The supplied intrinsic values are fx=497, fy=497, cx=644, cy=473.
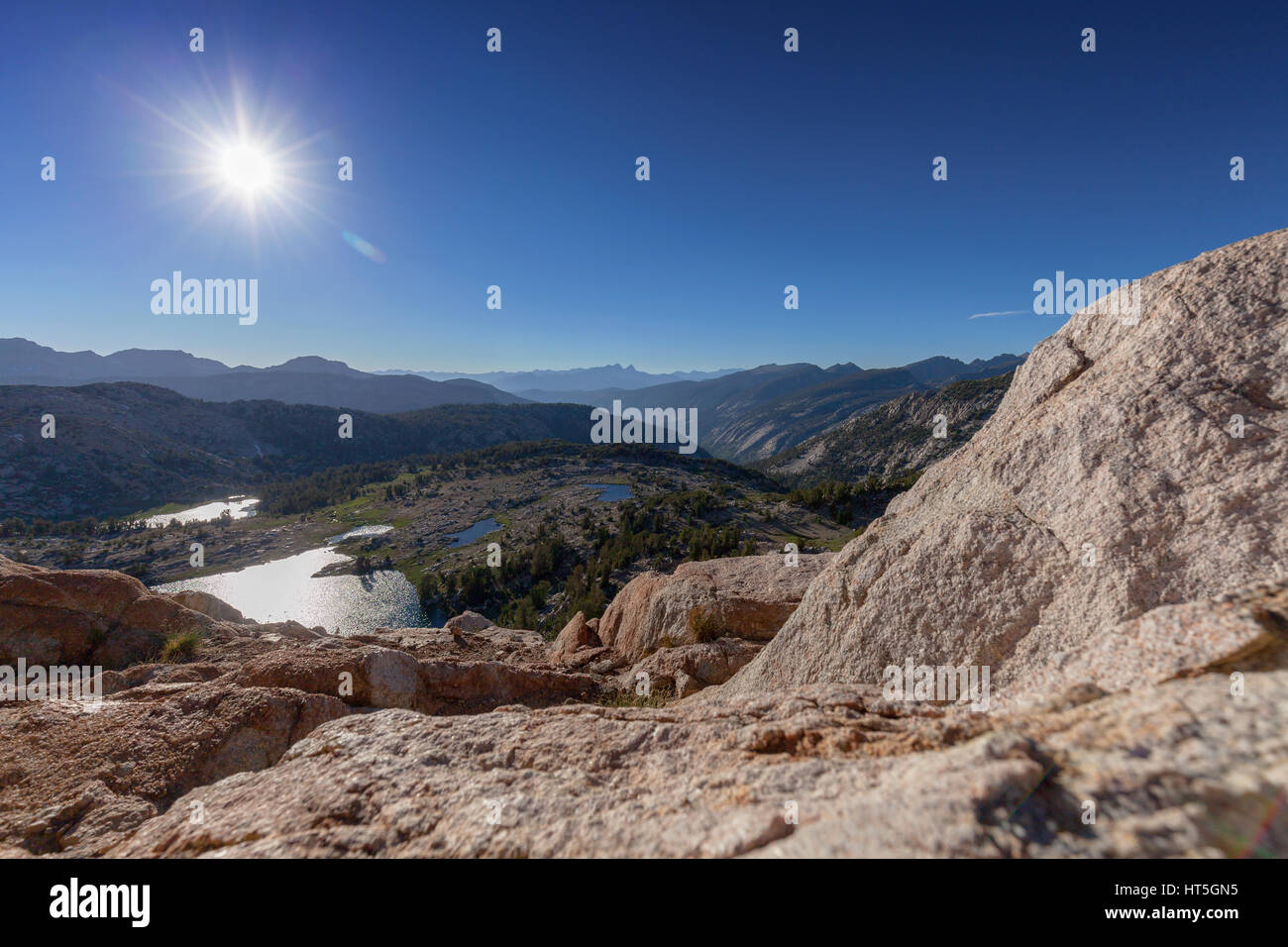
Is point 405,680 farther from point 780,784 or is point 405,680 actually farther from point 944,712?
point 944,712

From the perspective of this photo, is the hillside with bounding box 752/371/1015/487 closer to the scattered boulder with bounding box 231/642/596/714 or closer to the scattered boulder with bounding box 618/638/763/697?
the scattered boulder with bounding box 618/638/763/697

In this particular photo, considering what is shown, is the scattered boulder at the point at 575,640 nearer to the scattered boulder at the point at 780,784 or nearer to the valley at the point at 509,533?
the scattered boulder at the point at 780,784

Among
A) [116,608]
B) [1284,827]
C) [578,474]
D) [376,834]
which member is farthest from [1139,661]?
[578,474]

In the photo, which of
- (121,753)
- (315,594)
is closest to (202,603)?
(121,753)

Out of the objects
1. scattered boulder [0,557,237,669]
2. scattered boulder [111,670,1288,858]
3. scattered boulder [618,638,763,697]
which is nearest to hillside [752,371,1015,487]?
scattered boulder [618,638,763,697]
